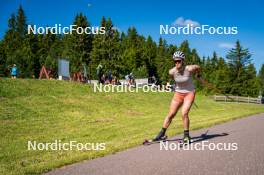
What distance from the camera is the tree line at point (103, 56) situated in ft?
259

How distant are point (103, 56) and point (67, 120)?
6279 centimetres

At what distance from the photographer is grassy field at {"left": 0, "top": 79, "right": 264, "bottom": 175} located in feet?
25.2

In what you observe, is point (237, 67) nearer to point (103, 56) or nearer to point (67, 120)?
point (103, 56)

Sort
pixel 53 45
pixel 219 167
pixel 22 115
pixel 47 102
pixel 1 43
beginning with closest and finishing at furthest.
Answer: pixel 219 167, pixel 22 115, pixel 47 102, pixel 1 43, pixel 53 45

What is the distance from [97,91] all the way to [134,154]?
2027 centimetres

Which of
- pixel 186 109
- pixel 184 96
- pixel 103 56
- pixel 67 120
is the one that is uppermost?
pixel 103 56

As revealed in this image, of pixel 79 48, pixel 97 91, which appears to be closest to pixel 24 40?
pixel 79 48

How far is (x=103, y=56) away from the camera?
79.4 meters

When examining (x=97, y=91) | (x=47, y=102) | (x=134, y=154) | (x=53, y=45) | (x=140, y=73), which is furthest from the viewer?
(x=53, y=45)

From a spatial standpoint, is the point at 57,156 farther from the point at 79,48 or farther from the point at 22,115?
the point at 79,48

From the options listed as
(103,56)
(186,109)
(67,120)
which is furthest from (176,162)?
(103,56)

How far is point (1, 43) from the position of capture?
9438 centimetres

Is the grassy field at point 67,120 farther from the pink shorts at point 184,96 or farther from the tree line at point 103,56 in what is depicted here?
the tree line at point 103,56

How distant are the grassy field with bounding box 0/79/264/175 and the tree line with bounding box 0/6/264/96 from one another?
35.3 metres
